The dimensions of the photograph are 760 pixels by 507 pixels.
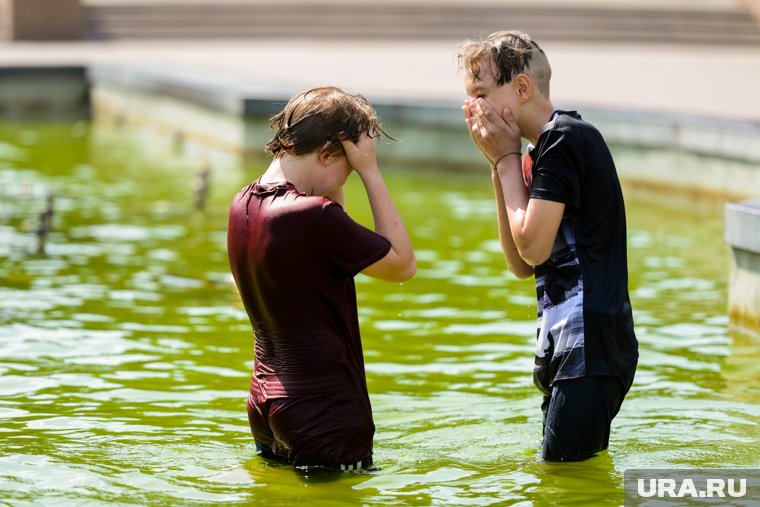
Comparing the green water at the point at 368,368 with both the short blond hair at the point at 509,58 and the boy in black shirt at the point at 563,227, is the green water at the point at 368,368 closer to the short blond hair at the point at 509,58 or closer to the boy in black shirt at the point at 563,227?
the boy in black shirt at the point at 563,227

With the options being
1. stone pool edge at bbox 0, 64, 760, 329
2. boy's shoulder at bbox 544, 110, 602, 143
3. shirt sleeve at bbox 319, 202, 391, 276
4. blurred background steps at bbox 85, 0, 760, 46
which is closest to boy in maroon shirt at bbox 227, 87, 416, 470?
shirt sleeve at bbox 319, 202, 391, 276

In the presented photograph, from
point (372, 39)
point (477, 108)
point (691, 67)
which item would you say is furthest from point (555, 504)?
point (372, 39)

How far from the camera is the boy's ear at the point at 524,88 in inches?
186

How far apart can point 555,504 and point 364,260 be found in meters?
1.21

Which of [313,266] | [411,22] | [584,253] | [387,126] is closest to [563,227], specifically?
[584,253]

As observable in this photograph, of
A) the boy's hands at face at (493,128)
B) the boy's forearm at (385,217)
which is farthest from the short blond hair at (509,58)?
the boy's forearm at (385,217)

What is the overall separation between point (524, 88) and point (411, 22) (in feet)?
81.6

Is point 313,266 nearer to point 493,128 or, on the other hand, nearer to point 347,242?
point 347,242

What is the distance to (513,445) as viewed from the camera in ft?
19.4

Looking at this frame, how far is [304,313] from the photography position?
4680 mm

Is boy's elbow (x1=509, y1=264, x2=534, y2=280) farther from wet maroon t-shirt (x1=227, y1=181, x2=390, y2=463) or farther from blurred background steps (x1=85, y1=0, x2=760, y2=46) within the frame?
blurred background steps (x1=85, y1=0, x2=760, y2=46)

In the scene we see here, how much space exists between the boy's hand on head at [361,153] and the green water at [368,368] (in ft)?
3.80

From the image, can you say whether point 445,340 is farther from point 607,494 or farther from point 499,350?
point 607,494

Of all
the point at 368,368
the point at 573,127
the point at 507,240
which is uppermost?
the point at 573,127
